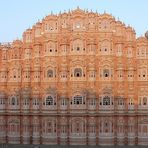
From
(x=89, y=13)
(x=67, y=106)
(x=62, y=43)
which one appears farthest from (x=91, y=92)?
(x=89, y=13)

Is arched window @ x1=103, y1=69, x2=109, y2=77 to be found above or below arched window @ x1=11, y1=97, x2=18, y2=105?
above

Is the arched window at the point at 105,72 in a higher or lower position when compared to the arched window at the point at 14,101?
higher

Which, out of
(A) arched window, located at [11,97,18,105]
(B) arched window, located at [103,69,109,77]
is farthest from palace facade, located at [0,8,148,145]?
(A) arched window, located at [11,97,18,105]

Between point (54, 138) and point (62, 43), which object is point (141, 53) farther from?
point (54, 138)

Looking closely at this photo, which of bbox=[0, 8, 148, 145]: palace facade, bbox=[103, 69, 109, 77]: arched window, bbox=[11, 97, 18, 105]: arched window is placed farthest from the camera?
bbox=[11, 97, 18, 105]: arched window

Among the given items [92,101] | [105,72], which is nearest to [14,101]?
[92,101]

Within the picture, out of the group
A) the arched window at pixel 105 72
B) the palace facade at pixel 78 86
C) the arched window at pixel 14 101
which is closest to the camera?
the palace facade at pixel 78 86

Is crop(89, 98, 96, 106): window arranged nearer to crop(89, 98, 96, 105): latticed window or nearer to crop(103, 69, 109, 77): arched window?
crop(89, 98, 96, 105): latticed window

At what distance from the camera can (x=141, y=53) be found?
4125 centimetres

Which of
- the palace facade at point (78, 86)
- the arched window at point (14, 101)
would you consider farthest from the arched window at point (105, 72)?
the arched window at point (14, 101)

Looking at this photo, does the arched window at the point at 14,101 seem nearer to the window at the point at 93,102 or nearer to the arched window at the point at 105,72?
the window at the point at 93,102

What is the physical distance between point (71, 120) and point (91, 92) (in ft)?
12.1

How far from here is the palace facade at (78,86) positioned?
133 ft

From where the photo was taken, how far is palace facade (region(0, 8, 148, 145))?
133ft
